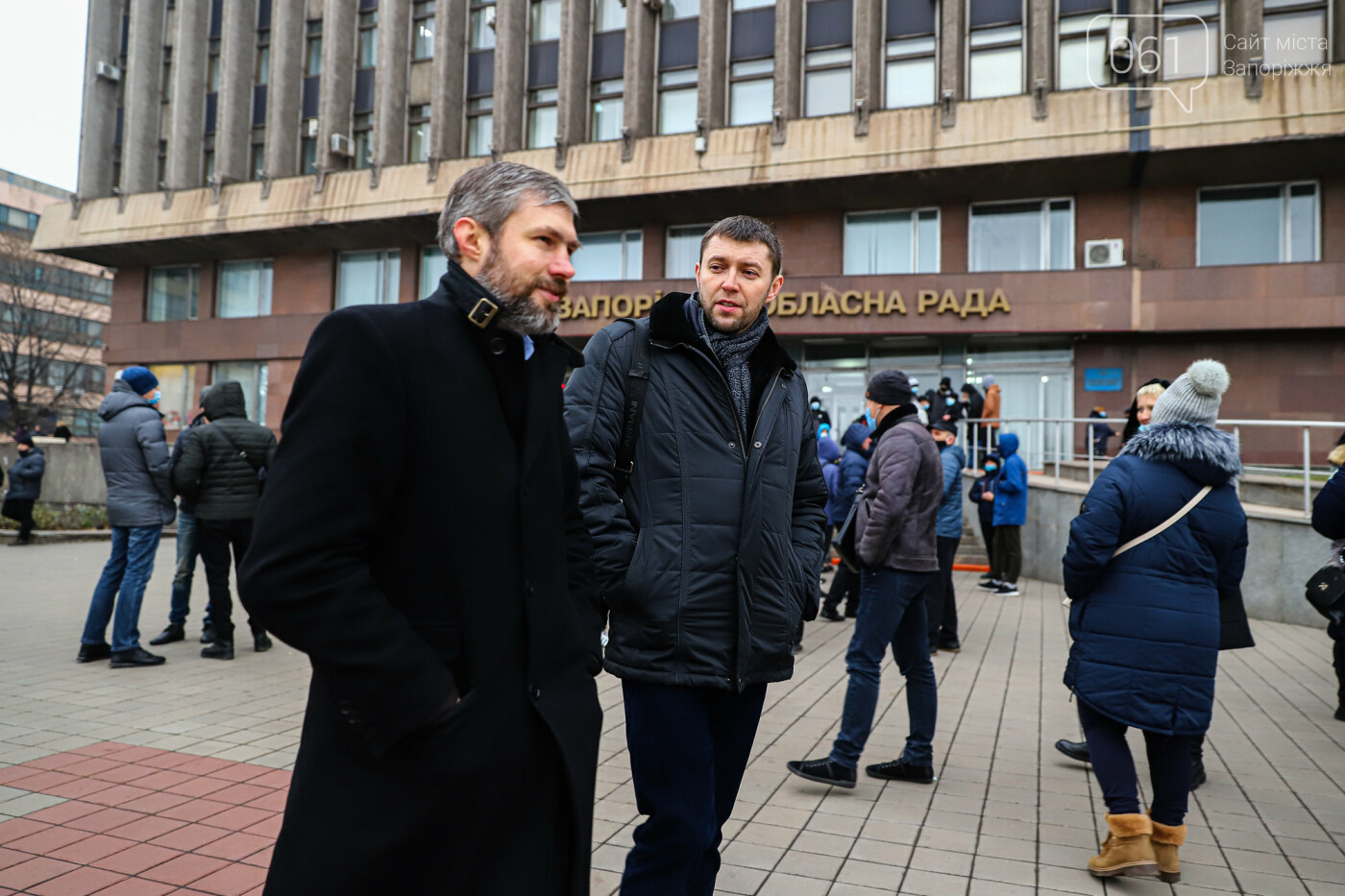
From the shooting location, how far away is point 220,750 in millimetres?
4812

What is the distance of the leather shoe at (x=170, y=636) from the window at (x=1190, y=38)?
23232 millimetres

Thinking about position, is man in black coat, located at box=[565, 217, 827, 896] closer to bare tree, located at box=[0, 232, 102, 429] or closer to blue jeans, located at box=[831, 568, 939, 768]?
blue jeans, located at box=[831, 568, 939, 768]

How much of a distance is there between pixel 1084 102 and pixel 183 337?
27927 mm

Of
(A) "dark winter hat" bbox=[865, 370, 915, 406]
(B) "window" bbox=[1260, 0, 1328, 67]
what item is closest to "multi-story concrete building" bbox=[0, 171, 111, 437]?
(A) "dark winter hat" bbox=[865, 370, 915, 406]

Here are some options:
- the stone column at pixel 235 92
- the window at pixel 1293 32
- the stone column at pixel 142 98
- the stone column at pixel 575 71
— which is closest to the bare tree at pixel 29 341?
the stone column at pixel 142 98

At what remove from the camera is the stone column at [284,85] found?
100ft

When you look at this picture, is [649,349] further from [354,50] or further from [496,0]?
[354,50]

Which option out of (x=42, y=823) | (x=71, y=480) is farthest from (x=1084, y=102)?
(x=71, y=480)

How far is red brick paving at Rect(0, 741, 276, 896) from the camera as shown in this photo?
10.8 feet

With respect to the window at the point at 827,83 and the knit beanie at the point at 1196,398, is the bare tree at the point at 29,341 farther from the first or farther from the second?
the knit beanie at the point at 1196,398

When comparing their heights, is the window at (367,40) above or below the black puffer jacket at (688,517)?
above

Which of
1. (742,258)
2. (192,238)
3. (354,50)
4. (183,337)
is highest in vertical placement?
(354,50)

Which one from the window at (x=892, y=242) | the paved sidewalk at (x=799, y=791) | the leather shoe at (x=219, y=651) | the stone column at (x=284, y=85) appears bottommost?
the paved sidewalk at (x=799, y=791)

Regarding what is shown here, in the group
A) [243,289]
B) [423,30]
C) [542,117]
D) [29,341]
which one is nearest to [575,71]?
[542,117]
